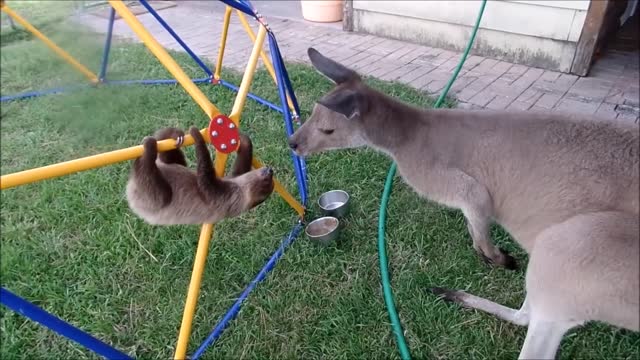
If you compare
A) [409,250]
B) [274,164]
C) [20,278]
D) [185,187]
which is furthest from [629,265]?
[20,278]

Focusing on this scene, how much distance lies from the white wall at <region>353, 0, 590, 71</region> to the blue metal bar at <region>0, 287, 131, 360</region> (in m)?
5.82

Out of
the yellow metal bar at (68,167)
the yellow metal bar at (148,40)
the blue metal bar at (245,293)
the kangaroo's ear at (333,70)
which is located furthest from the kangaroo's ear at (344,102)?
the blue metal bar at (245,293)

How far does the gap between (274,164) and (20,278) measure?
2.11m

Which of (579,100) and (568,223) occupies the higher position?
(568,223)

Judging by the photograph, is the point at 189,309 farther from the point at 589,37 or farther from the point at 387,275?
the point at 589,37

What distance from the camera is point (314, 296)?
9.62ft

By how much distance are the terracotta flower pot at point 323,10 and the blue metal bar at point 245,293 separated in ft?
18.5

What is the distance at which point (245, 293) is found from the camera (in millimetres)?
2914

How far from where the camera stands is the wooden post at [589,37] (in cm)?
519

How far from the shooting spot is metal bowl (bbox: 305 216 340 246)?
10.5 feet

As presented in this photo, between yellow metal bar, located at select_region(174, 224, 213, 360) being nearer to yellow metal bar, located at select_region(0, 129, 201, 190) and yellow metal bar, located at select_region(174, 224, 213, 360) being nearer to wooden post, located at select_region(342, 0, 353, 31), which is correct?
yellow metal bar, located at select_region(0, 129, 201, 190)

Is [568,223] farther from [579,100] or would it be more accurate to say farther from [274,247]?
[579,100]

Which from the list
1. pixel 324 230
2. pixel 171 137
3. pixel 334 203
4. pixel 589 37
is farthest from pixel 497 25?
pixel 171 137

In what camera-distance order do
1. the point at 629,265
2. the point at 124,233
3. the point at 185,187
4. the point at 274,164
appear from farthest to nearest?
the point at 274,164, the point at 124,233, the point at 185,187, the point at 629,265
